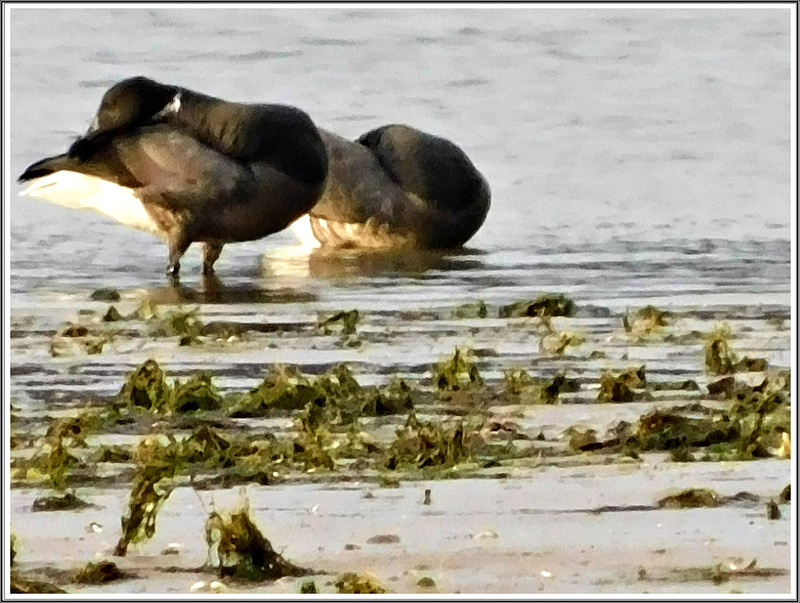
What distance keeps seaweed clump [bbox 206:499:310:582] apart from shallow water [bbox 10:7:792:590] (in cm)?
163

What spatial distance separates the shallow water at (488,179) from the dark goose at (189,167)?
0.92 feet

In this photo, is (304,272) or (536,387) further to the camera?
(304,272)

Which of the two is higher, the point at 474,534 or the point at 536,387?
the point at 536,387

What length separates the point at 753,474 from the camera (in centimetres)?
725

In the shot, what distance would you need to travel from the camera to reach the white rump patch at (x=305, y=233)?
12180mm

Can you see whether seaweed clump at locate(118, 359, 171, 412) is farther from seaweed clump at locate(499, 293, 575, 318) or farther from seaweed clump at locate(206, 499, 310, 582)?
seaweed clump at locate(499, 293, 575, 318)

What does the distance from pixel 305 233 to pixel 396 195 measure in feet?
2.12

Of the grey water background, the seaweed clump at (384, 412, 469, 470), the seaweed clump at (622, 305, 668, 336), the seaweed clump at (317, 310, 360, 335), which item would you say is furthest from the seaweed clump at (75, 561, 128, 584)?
the seaweed clump at (622, 305, 668, 336)

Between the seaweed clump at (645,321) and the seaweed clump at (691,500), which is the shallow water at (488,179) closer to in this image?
the seaweed clump at (645,321)

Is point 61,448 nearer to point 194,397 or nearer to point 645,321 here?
point 194,397

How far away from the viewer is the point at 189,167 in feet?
35.3

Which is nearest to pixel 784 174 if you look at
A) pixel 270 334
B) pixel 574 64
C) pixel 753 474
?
pixel 574 64

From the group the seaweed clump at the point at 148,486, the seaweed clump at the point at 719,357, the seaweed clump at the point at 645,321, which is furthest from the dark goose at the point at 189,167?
the seaweed clump at the point at 148,486

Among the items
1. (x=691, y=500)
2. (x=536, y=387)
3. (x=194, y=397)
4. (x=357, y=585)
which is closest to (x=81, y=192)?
(x=194, y=397)
